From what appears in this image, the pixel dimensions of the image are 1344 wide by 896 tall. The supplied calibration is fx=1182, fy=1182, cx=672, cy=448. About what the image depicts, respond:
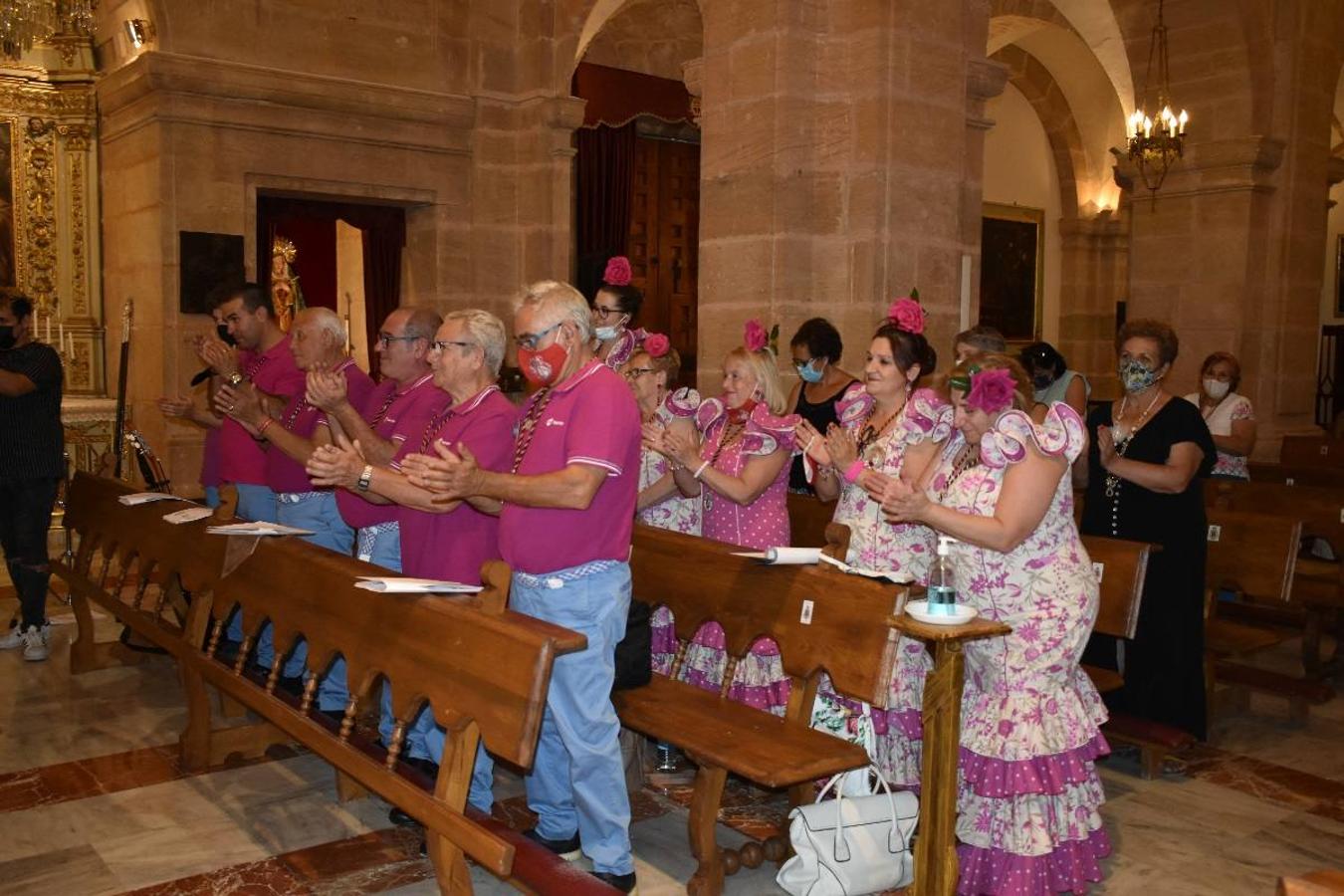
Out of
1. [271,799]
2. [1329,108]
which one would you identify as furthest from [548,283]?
[1329,108]

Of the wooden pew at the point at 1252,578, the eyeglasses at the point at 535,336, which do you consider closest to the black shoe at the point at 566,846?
the eyeglasses at the point at 535,336

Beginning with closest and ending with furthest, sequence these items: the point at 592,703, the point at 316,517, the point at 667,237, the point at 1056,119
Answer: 1. the point at 592,703
2. the point at 316,517
3. the point at 667,237
4. the point at 1056,119

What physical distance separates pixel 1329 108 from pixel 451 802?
10.2 metres

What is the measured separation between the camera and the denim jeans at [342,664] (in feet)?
14.7

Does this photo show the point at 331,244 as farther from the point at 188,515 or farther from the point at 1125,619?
the point at 1125,619

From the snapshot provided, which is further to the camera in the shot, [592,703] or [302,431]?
[302,431]

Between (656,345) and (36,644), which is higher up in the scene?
(656,345)

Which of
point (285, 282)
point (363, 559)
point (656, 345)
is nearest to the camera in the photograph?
point (363, 559)

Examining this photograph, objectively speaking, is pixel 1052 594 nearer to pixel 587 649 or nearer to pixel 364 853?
pixel 587 649

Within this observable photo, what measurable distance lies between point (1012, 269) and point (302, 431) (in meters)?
13.2

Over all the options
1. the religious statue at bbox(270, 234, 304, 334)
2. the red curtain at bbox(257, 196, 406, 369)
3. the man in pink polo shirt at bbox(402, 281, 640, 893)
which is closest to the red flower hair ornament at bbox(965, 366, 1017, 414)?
the man in pink polo shirt at bbox(402, 281, 640, 893)

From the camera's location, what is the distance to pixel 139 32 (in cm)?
909

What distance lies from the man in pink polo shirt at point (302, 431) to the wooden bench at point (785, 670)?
151cm

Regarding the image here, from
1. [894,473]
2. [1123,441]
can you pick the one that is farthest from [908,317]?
[1123,441]
